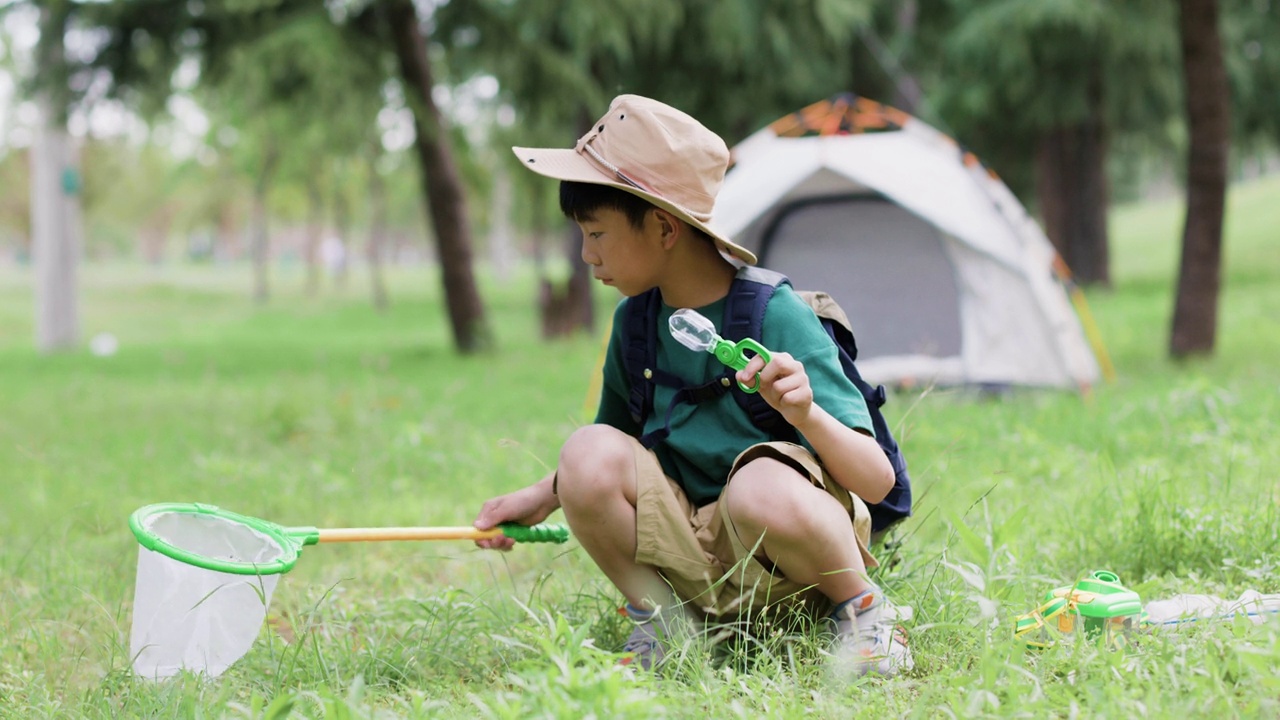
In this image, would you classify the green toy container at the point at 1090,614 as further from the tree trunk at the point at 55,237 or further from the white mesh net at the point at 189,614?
the tree trunk at the point at 55,237

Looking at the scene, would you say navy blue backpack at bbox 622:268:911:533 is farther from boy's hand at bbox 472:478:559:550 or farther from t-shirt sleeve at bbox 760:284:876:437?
boy's hand at bbox 472:478:559:550

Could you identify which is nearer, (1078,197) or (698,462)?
(698,462)

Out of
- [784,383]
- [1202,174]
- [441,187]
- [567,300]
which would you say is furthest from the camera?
[567,300]

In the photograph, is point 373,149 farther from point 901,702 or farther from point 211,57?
point 901,702

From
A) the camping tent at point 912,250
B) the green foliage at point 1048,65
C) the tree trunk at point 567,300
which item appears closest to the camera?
the camping tent at point 912,250

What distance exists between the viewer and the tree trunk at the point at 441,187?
8.84 meters

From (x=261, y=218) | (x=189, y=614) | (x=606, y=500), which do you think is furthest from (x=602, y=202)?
(x=261, y=218)

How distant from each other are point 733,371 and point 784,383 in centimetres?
24

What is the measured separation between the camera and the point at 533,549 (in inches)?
134

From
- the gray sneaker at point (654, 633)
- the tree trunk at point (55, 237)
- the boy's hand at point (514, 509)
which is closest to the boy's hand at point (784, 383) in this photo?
the gray sneaker at point (654, 633)

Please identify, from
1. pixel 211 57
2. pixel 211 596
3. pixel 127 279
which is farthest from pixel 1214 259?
pixel 127 279

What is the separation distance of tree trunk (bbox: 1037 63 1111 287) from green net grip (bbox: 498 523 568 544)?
12.7 metres

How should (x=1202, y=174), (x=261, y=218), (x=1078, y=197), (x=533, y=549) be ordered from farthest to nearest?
(x=261, y=218) < (x=1078, y=197) < (x=1202, y=174) < (x=533, y=549)

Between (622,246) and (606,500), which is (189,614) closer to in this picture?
(606,500)
